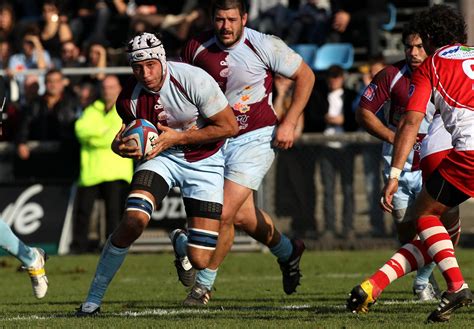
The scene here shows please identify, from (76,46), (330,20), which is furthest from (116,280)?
(76,46)

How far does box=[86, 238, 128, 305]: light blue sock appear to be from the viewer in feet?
28.2

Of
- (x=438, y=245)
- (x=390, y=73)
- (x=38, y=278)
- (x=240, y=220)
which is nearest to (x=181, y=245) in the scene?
(x=240, y=220)

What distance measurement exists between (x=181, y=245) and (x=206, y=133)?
55.5 inches

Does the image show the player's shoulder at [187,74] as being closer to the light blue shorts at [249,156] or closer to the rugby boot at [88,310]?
the light blue shorts at [249,156]

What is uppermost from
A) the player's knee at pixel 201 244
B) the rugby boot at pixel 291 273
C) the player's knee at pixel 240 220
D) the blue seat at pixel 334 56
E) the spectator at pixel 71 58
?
the player's knee at pixel 201 244

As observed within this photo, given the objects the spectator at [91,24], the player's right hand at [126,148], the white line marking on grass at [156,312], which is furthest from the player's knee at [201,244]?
the spectator at [91,24]

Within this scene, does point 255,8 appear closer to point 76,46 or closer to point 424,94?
point 76,46

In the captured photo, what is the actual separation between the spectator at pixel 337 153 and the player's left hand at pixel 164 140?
753 centimetres

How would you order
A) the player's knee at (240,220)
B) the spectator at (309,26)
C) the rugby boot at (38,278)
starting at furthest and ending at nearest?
the spectator at (309,26)
the player's knee at (240,220)
the rugby boot at (38,278)

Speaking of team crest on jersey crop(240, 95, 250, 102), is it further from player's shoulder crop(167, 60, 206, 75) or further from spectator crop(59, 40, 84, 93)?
spectator crop(59, 40, 84, 93)

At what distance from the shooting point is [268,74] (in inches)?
387

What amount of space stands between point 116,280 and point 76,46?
824cm

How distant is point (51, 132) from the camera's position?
17641 millimetres

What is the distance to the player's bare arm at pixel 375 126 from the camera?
9.62 m
